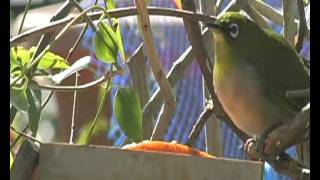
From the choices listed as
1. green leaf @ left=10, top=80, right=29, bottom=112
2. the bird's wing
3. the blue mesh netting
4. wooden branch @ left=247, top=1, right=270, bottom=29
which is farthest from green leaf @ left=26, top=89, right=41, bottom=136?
the blue mesh netting

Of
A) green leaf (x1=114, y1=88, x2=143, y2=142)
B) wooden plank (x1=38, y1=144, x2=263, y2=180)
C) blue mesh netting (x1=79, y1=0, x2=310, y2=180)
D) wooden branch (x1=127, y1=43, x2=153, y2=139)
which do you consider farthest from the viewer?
blue mesh netting (x1=79, y1=0, x2=310, y2=180)

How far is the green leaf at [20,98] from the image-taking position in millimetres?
768

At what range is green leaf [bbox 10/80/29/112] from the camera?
2.52 feet

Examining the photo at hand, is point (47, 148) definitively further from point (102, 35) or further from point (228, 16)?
point (228, 16)

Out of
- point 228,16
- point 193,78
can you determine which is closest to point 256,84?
point 228,16

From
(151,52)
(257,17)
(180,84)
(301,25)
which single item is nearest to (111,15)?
(151,52)

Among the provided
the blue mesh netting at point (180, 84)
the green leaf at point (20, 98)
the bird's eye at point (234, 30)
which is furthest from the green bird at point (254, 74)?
the blue mesh netting at point (180, 84)

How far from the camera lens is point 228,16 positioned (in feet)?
3.75

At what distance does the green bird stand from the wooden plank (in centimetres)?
27

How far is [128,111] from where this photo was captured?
34.0 inches

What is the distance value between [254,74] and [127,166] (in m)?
0.48

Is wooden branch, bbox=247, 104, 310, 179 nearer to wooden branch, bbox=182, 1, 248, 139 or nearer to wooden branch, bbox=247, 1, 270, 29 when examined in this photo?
wooden branch, bbox=182, 1, 248, 139

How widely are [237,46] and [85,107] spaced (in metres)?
1.33

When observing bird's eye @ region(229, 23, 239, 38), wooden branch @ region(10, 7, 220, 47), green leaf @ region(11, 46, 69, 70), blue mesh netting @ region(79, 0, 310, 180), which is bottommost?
blue mesh netting @ region(79, 0, 310, 180)
